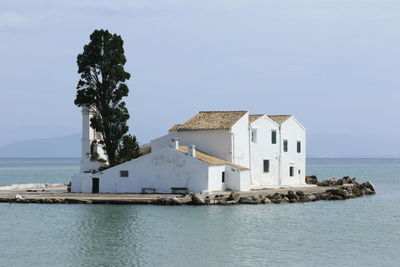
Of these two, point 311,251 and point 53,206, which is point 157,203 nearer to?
point 53,206

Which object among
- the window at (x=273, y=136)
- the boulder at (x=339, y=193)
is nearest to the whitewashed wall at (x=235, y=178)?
the window at (x=273, y=136)

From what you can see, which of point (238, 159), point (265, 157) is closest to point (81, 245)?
point (238, 159)

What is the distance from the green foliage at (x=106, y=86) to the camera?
51.4 meters

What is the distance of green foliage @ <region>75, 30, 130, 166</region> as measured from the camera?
169ft

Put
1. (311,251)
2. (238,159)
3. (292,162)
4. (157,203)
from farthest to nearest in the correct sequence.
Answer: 1. (292,162)
2. (238,159)
3. (157,203)
4. (311,251)

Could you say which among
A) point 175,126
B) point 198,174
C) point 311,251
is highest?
point 175,126

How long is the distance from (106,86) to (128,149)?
4411mm

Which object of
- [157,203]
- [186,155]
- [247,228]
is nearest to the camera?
[247,228]

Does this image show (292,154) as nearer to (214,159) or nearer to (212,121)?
(212,121)

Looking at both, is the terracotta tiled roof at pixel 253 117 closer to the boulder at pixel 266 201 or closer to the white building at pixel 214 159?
the white building at pixel 214 159

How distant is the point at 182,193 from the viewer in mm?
47250

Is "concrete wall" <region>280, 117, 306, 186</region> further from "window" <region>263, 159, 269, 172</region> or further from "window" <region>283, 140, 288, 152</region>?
"window" <region>263, 159, 269, 172</region>

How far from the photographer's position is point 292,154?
5784 cm

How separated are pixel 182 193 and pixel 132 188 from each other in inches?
132
